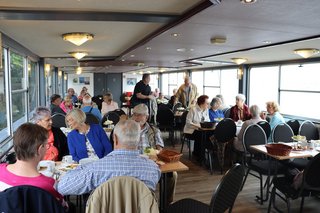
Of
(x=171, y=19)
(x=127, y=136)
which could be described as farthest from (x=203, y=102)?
(x=127, y=136)

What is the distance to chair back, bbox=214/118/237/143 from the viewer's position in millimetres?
4594

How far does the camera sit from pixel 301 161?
13.4 feet

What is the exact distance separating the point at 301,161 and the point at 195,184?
1558 millimetres

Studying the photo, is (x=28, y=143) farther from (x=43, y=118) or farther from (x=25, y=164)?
(x=43, y=118)

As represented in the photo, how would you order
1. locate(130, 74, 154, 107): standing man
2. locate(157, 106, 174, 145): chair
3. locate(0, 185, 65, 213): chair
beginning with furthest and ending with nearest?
locate(157, 106, 174, 145): chair → locate(130, 74, 154, 107): standing man → locate(0, 185, 65, 213): chair

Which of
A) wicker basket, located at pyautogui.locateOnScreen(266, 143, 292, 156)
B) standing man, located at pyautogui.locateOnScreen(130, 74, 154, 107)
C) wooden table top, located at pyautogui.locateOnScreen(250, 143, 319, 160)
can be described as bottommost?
wooden table top, located at pyautogui.locateOnScreen(250, 143, 319, 160)

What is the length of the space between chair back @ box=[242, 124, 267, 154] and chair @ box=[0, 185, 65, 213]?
302 cm

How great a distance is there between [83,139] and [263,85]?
5.94m

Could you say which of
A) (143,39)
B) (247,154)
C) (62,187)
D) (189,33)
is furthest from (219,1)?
(247,154)

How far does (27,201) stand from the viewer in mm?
1343

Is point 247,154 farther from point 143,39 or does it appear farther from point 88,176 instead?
point 88,176

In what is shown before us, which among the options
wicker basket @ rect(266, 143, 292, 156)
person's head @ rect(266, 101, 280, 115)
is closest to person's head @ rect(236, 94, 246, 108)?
person's head @ rect(266, 101, 280, 115)

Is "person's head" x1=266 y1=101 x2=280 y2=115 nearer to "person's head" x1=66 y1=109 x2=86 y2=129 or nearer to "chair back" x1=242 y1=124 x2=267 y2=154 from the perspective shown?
"chair back" x1=242 y1=124 x2=267 y2=154

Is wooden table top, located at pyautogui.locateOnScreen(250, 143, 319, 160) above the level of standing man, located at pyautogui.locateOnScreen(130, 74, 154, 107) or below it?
below
